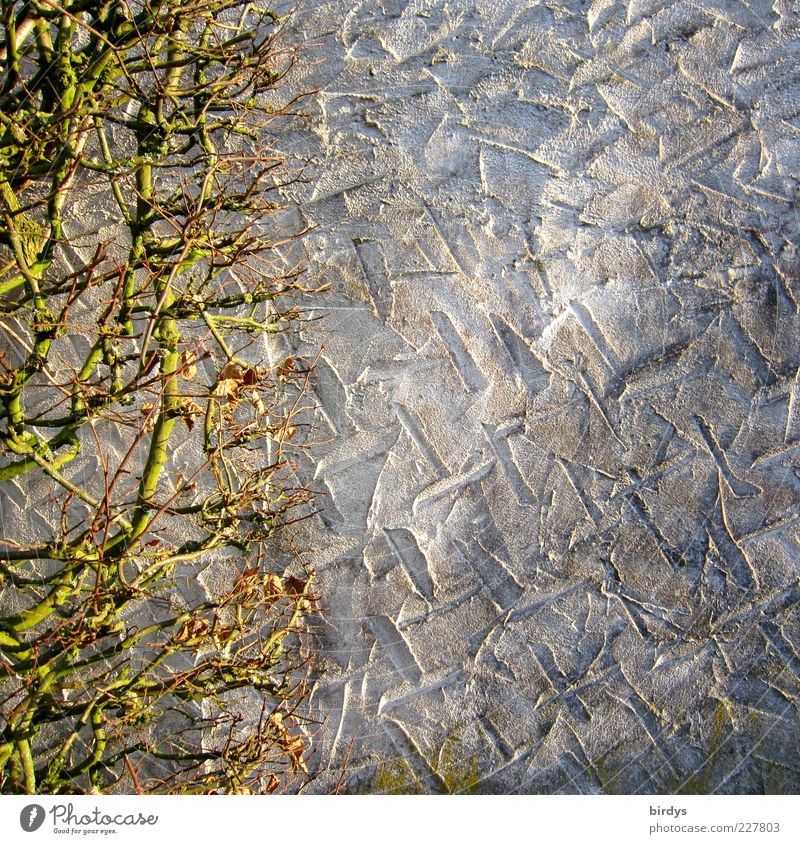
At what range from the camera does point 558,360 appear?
3.20m

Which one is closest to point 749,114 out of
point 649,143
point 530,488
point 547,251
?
point 649,143

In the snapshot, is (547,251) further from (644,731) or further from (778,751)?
(778,751)

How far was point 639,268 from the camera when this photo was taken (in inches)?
126

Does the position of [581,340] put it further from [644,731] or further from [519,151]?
[644,731]

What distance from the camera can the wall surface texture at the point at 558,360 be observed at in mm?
3160

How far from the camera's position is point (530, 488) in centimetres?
318

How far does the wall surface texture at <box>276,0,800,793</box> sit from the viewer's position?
10.4 feet
